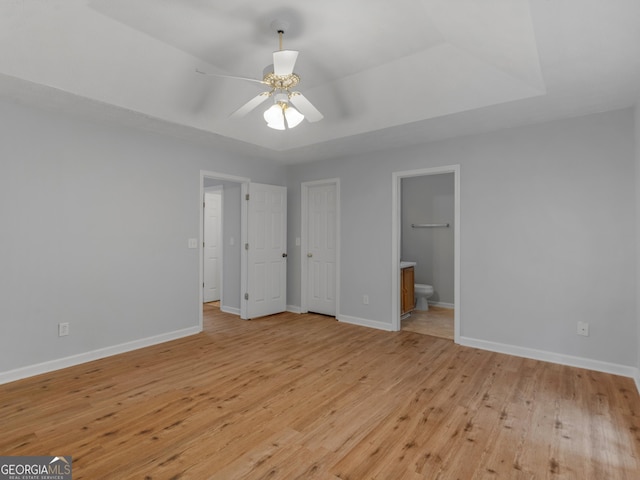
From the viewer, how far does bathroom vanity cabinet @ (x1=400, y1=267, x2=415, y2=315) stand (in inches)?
194

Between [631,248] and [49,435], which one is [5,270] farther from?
[631,248]

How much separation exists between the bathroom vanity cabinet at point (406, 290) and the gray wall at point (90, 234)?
2.84 meters

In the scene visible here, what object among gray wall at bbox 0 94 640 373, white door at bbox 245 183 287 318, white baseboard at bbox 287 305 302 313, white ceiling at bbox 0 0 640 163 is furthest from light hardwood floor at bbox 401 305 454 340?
white ceiling at bbox 0 0 640 163

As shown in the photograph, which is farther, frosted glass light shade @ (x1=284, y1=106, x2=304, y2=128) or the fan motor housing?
frosted glass light shade @ (x1=284, y1=106, x2=304, y2=128)

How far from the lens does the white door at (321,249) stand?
17.3ft

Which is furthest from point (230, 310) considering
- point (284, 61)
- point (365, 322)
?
point (284, 61)

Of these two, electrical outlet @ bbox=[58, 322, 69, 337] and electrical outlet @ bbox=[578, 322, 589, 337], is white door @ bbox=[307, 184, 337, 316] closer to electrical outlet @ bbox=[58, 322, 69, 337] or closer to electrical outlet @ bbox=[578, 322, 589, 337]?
electrical outlet @ bbox=[578, 322, 589, 337]

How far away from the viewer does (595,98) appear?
289cm

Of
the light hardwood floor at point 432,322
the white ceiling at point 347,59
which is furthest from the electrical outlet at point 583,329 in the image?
the white ceiling at point 347,59

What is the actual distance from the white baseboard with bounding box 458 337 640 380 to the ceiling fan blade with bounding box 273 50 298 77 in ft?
11.2

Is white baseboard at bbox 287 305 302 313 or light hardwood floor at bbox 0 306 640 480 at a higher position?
white baseboard at bbox 287 305 302 313

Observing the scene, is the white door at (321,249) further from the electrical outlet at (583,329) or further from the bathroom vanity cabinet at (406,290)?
the electrical outlet at (583,329)

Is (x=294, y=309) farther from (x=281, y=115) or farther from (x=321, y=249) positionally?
(x=281, y=115)

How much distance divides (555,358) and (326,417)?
255cm
